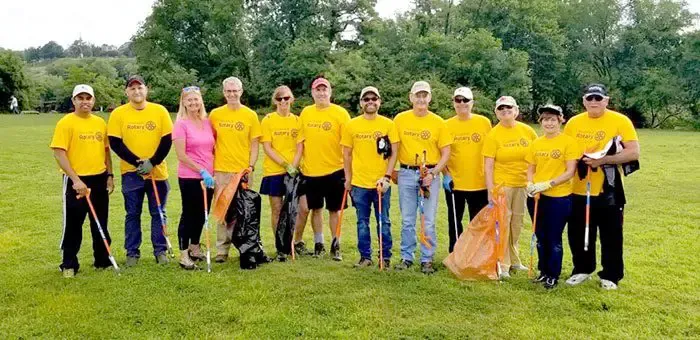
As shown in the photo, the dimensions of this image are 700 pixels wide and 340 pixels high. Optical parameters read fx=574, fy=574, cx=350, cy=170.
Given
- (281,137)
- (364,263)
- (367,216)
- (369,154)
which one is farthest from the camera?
(281,137)

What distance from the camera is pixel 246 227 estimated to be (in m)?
6.36

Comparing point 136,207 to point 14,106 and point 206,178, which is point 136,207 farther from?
point 14,106

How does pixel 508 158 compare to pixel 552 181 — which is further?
pixel 508 158

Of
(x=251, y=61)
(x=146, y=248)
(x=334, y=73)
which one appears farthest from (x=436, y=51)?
(x=146, y=248)

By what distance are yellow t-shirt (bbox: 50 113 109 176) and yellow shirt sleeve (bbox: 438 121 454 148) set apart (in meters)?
3.54

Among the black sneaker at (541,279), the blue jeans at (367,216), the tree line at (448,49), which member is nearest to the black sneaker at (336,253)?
the blue jeans at (367,216)

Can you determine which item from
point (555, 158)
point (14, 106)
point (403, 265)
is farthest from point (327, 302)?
point (14, 106)

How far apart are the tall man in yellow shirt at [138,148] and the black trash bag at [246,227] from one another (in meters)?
0.83

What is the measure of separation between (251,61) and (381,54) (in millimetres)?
11721

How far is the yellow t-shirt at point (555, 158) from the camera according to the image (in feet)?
18.3

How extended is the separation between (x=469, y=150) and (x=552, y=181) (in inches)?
38.5

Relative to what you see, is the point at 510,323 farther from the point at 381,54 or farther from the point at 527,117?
the point at 527,117

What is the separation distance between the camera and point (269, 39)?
1623 inches

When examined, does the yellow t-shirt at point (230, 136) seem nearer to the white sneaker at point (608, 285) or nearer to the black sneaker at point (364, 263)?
the black sneaker at point (364, 263)
